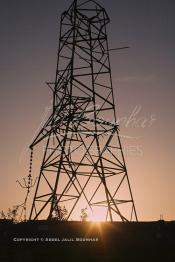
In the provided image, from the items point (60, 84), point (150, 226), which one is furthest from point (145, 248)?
point (60, 84)

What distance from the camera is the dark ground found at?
50.4 ft

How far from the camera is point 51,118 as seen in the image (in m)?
22.3

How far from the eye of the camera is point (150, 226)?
16.5m

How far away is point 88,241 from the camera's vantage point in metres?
15.7

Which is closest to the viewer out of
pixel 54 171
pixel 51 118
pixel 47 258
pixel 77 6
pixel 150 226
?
pixel 47 258

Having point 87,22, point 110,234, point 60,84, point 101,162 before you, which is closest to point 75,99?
point 60,84

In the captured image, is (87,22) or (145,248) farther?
(87,22)

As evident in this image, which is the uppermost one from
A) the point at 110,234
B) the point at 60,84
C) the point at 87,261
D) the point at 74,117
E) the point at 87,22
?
the point at 87,22

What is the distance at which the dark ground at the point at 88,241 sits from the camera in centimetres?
1537

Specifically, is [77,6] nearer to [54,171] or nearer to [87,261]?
[54,171]

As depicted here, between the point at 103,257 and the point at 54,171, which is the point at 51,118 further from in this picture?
the point at 103,257

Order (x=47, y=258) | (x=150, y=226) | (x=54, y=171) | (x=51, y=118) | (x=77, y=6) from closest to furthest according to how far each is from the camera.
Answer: (x=47, y=258) → (x=150, y=226) → (x=54, y=171) → (x=51, y=118) → (x=77, y=6)

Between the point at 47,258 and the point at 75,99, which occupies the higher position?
the point at 75,99

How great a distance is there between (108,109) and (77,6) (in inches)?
260
